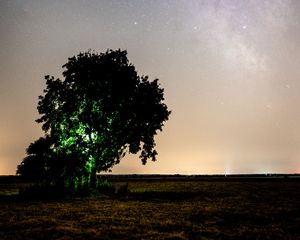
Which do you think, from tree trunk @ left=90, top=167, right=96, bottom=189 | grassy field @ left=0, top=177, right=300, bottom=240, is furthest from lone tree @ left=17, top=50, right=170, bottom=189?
grassy field @ left=0, top=177, right=300, bottom=240

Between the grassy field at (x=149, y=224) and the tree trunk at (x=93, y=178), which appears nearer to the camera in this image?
the grassy field at (x=149, y=224)

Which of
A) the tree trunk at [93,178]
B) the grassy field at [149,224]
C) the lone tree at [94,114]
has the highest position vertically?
the lone tree at [94,114]

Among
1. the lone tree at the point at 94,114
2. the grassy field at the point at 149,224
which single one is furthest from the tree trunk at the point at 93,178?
the grassy field at the point at 149,224

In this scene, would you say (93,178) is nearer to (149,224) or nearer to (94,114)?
(94,114)

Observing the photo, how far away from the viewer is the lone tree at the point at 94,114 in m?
50.5

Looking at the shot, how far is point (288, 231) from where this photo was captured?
21453mm

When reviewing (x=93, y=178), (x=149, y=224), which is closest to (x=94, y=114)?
(x=93, y=178)

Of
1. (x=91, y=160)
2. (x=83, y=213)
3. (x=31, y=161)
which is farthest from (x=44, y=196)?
(x=83, y=213)

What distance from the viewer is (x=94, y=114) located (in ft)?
168

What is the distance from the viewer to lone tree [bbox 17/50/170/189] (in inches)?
1989

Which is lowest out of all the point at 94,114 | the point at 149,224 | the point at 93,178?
the point at 149,224

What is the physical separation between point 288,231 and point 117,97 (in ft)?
112

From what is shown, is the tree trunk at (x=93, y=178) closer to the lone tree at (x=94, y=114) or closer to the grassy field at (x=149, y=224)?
the lone tree at (x=94, y=114)

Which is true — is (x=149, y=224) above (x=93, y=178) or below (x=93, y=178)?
below
